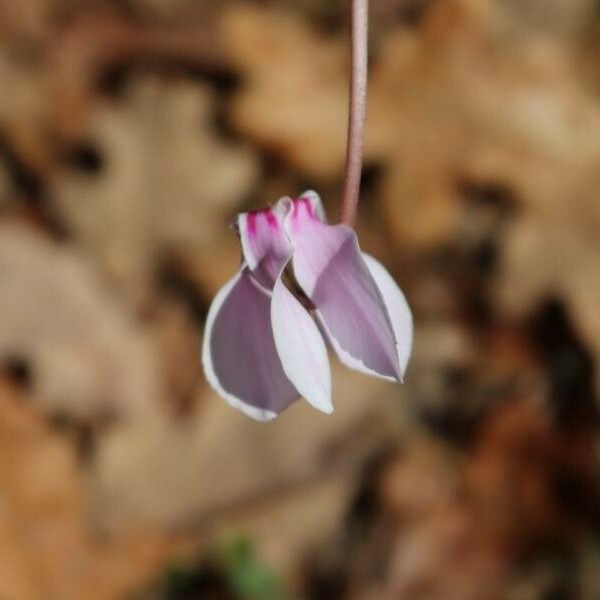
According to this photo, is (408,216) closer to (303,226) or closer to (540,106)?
(540,106)

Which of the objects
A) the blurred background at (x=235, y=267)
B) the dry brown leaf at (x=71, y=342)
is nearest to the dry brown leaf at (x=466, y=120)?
the blurred background at (x=235, y=267)

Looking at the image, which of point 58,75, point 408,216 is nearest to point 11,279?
point 58,75

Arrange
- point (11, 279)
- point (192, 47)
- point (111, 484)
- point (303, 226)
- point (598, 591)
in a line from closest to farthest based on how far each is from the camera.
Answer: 1. point (303, 226)
2. point (598, 591)
3. point (111, 484)
4. point (11, 279)
5. point (192, 47)

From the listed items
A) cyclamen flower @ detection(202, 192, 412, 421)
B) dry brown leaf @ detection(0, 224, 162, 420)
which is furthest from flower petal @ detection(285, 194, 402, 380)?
dry brown leaf @ detection(0, 224, 162, 420)

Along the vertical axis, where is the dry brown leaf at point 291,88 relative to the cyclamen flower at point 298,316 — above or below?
below

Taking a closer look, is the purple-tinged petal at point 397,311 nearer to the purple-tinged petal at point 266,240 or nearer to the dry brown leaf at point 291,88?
the purple-tinged petal at point 266,240

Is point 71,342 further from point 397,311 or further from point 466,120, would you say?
point 397,311
